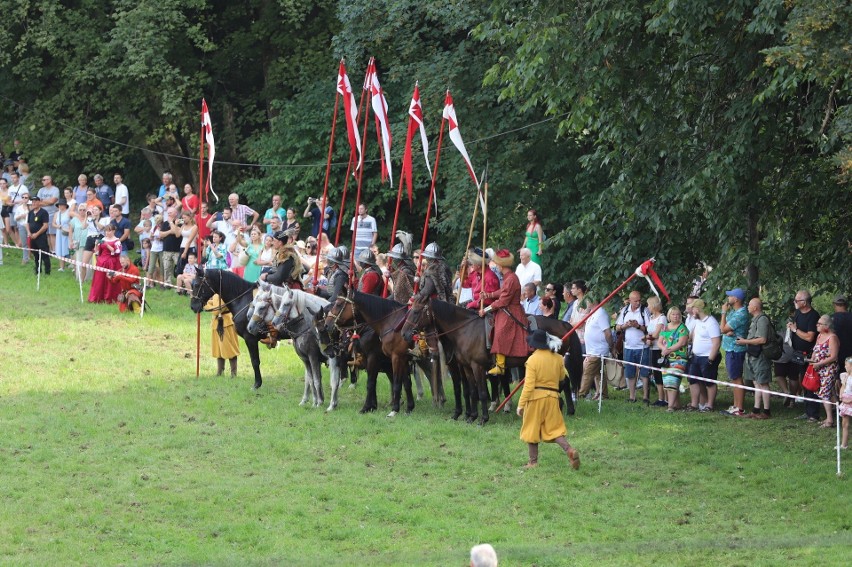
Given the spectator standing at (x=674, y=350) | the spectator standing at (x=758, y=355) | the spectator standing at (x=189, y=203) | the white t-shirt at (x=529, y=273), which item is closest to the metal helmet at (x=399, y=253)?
the white t-shirt at (x=529, y=273)

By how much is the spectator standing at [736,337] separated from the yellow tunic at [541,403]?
13.4 ft

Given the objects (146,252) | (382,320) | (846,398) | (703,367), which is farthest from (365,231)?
(846,398)

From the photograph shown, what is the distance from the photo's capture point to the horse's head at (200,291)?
21.6 meters

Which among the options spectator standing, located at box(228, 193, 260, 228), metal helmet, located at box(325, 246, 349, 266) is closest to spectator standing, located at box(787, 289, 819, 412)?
metal helmet, located at box(325, 246, 349, 266)

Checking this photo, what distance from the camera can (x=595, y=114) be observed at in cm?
1900

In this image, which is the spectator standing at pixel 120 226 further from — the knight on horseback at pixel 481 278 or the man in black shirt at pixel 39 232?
the knight on horseback at pixel 481 278

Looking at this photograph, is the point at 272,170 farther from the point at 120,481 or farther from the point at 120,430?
the point at 120,481

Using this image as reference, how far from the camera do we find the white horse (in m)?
19.9

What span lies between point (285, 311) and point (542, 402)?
530 cm

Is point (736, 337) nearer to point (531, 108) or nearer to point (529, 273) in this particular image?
point (529, 273)

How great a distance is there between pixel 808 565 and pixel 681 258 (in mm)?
9573

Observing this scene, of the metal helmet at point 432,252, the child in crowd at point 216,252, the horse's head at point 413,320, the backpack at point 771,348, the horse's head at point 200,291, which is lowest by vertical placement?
the backpack at point 771,348

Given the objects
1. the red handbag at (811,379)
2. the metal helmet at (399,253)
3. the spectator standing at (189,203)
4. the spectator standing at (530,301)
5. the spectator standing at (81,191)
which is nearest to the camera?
the red handbag at (811,379)

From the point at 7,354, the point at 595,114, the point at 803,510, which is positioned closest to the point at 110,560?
the point at 803,510
